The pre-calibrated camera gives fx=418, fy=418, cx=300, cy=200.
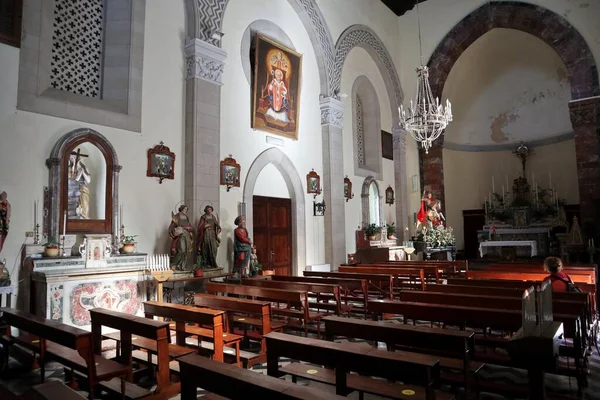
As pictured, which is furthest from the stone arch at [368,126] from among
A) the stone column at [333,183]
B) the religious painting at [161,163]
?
the religious painting at [161,163]

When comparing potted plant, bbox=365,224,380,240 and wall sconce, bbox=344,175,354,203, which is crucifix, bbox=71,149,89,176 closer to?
wall sconce, bbox=344,175,354,203

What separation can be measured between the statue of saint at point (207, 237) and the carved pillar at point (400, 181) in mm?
8994

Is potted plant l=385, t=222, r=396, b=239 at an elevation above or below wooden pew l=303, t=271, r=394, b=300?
above

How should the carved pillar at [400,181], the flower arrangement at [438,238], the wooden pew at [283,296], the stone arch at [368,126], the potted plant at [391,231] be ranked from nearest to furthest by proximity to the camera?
1. the wooden pew at [283,296]
2. the potted plant at [391,231]
3. the flower arrangement at [438,238]
4. the stone arch at [368,126]
5. the carved pillar at [400,181]

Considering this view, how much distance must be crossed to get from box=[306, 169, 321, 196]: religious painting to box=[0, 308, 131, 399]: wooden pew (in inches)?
296

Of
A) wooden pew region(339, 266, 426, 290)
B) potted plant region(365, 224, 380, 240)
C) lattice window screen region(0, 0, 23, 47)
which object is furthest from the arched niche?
potted plant region(365, 224, 380, 240)

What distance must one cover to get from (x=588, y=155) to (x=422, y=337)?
12508mm

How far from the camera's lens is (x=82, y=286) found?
18.3 feet

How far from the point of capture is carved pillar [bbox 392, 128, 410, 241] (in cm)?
1516

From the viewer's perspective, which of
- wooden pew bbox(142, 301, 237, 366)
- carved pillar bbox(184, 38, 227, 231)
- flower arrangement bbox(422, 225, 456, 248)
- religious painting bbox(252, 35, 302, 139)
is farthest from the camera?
flower arrangement bbox(422, 225, 456, 248)

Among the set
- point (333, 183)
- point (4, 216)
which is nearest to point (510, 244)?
point (333, 183)

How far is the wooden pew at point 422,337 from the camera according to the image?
2816 mm

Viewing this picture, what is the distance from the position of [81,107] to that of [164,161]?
157 centimetres

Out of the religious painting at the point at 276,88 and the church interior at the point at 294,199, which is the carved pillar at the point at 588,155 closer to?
the church interior at the point at 294,199
